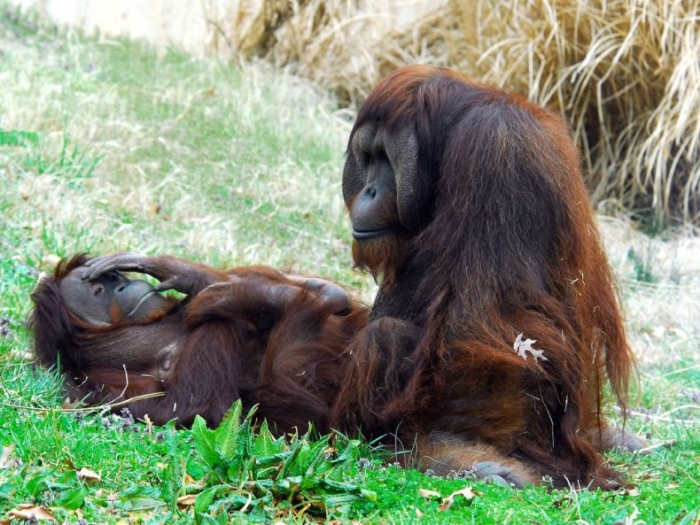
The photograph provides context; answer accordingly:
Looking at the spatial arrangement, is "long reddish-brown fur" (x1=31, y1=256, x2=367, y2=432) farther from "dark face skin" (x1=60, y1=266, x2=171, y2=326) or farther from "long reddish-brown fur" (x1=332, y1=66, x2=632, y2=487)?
"long reddish-brown fur" (x1=332, y1=66, x2=632, y2=487)

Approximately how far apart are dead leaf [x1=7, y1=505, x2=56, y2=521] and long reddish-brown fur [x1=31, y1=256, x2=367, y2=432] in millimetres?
1018

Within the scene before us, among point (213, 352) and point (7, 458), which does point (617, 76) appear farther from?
point (7, 458)

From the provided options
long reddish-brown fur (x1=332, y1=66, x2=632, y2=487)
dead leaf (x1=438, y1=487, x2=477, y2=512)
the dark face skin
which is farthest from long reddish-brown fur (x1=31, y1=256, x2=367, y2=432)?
dead leaf (x1=438, y1=487, x2=477, y2=512)

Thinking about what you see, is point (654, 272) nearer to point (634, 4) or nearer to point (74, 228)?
point (634, 4)

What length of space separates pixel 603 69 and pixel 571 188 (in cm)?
459

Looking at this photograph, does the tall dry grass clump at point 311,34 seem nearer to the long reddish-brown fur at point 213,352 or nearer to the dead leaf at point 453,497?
the long reddish-brown fur at point 213,352

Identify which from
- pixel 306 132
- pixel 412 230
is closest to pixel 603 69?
pixel 306 132

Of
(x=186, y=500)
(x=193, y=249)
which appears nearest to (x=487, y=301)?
(x=186, y=500)

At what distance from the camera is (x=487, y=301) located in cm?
305

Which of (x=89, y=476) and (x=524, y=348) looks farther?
(x=524, y=348)

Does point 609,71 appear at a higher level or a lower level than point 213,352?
higher

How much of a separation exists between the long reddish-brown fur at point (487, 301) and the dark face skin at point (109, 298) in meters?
1.05

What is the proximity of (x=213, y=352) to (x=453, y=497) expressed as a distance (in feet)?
4.05

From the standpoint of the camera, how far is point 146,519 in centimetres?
249
